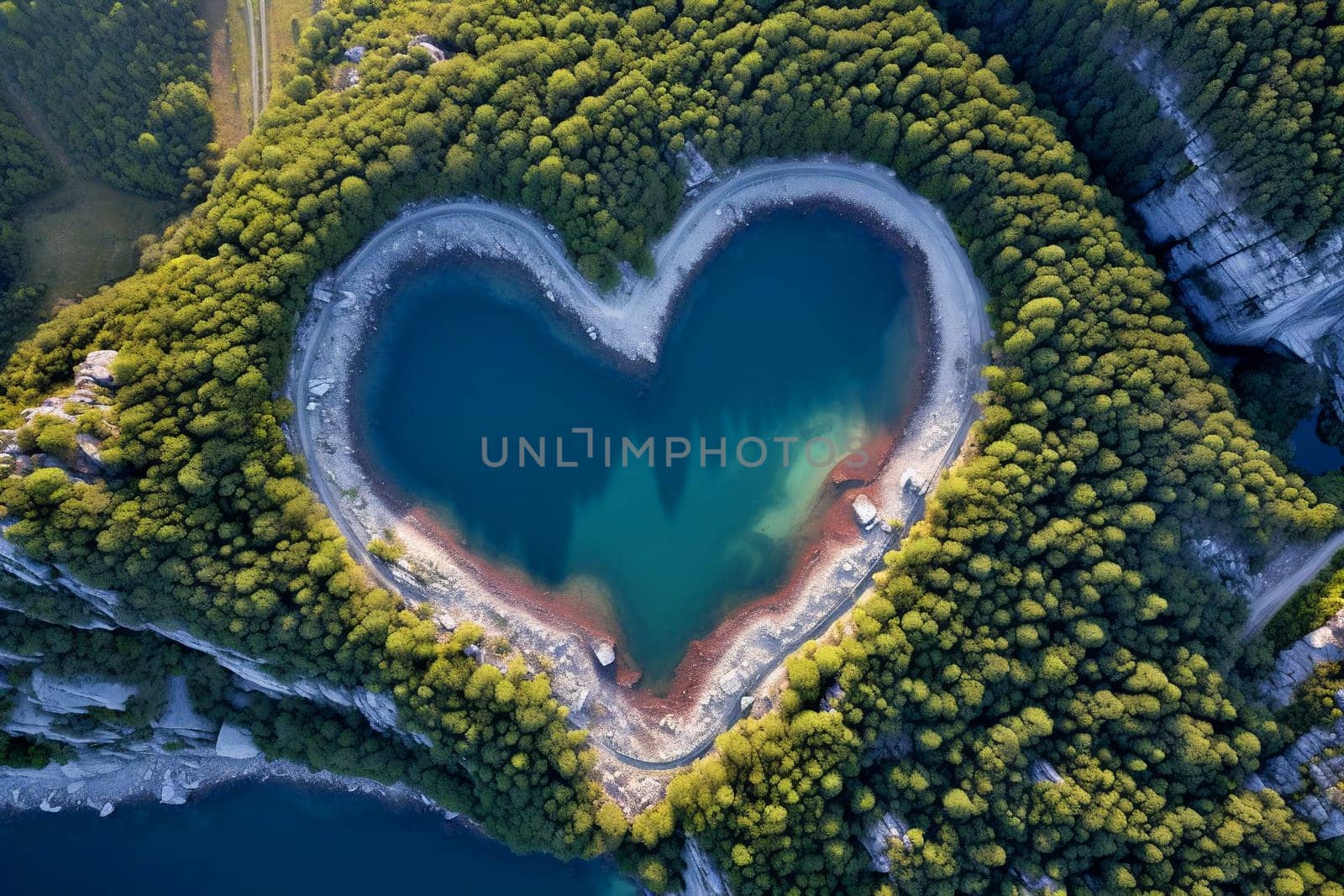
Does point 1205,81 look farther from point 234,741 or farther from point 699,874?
point 234,741

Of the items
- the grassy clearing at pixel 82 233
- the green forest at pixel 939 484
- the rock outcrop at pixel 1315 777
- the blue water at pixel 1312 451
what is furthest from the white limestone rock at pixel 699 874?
the grassy clearing at pixel 82 233

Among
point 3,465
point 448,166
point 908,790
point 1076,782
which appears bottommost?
point 3,465

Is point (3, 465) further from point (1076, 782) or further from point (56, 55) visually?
point (1076, 782)

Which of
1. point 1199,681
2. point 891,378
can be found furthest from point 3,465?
point 1199,681

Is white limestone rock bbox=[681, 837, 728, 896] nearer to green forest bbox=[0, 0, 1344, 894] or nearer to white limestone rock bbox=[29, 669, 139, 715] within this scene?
green forest bbox=[0, 0, 1344, 894]

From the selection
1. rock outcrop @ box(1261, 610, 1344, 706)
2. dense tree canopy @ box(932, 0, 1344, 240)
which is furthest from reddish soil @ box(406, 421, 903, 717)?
rock outcrop @ box(1261, 610, 1344, 706)

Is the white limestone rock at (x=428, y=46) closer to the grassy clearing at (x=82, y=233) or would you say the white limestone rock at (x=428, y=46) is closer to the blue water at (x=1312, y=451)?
the grassy clearing at (x=82, y=233)

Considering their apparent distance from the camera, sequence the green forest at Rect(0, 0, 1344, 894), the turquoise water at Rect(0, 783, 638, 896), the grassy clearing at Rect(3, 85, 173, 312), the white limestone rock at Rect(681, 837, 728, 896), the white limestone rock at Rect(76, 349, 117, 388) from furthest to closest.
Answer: the turquoise water at Rect(0, 783, 638, 896) → the grassy clearing at Rect(3, 85, 173, 312) → the white limestone rock at Rect(681, 837, 728, 896) → the green forest at Rect(0, 0, 1344, 894) → the white limestone rock at Rect(76, 349, 117, 388)
